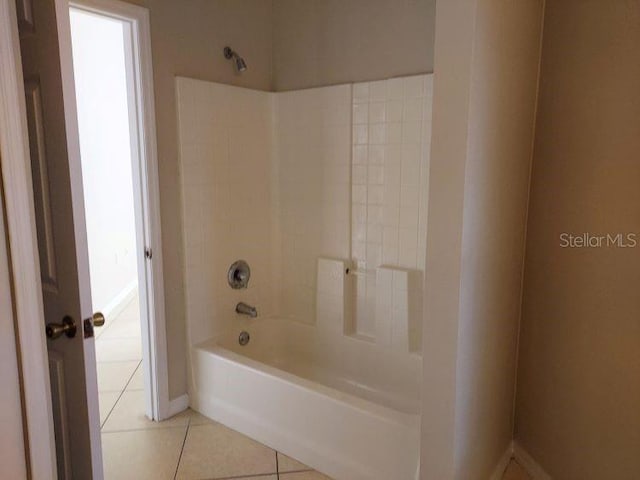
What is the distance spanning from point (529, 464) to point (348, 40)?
242 cm

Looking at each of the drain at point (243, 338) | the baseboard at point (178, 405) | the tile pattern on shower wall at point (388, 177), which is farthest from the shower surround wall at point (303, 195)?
the baseboard at point (178, 405)

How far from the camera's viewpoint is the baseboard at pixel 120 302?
4355 millimetres

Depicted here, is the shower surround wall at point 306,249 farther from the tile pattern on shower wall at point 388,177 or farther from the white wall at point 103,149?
the white wall at point 103,149

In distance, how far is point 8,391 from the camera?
1128mm

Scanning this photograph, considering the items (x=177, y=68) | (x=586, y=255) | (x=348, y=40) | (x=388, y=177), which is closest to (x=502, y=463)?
(x=586, y=255)

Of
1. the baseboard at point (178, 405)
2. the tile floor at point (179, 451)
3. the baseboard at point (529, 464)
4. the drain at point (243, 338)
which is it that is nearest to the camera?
the baseboard at point (529, 464)

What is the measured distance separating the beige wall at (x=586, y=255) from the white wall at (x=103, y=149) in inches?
128

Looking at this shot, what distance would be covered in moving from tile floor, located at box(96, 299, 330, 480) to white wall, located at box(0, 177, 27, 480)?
1.08 metres

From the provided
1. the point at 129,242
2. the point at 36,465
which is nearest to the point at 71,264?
the point at 36,465

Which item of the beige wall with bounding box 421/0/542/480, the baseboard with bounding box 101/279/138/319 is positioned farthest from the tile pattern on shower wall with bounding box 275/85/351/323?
the baseboard with bounding box 101/279/138/319

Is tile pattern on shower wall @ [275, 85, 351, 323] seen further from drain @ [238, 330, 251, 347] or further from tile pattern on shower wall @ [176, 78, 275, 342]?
drain @ [238, 330, 251, 347]

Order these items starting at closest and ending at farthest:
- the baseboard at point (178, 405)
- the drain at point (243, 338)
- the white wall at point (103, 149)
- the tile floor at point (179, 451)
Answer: the tile floor at point (179, 451), the baseboard at point (178, 405), the drain at point (243, 338), the white wall at point (103, 149)

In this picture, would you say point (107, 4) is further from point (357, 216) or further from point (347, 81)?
point (357, 216)

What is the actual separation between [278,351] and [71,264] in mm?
2033
